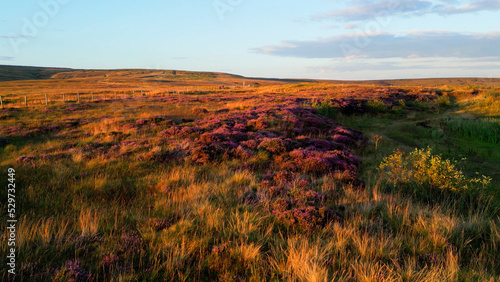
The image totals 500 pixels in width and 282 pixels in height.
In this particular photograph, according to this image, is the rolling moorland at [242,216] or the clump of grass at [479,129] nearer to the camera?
the rolling moorland at [242,216]

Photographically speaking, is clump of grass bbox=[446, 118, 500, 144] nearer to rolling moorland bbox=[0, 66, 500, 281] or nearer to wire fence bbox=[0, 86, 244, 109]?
rolling moorland bbox=[0, 66, 500, 281]

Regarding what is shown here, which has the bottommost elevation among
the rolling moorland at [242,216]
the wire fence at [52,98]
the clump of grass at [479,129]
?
the rolling moorland at [242,216]

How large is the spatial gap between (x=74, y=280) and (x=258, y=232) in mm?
2411

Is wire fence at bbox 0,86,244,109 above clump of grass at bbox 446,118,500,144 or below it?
above

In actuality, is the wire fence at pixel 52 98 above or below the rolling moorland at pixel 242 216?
above

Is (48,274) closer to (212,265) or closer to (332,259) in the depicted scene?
(212,265)
